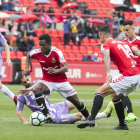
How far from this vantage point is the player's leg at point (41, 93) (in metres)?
6.39

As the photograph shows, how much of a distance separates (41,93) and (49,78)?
360mm

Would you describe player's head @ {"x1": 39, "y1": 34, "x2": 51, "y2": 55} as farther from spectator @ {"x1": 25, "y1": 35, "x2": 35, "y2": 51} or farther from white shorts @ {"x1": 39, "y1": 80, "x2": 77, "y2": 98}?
spectator @ {"x1": 25, "y1": 35, "x2": 35, "y2": 51}

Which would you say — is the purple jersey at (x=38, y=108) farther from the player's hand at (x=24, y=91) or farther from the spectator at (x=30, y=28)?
the spectator at (x=30, y=28)

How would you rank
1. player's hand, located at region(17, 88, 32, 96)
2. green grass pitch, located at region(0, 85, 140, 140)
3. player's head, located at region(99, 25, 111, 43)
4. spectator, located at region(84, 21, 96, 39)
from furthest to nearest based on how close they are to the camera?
spectator, located at region(84, 21, 96, 39), player's hand, located at region(17, 88, 32, 96), player's head, located at region(99, 25, 111, 43), green grass pitch, located at region(0, 85, 140, 140)

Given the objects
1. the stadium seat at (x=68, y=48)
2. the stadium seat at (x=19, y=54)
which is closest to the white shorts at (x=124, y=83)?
the stadium seat at (x=19, y=54)

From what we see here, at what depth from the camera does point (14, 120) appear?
719 centimetres

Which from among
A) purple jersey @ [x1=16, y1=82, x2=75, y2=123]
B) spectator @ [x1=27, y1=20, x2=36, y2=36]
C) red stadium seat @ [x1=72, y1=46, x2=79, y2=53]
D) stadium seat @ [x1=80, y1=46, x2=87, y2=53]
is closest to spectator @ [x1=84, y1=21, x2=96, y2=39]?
stadium seat @ [x1=80, y1=46, x2=87, y2=53]

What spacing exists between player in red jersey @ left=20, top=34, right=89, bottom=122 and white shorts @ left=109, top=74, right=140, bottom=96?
96 centimetres

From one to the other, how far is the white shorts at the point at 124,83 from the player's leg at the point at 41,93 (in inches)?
52.2

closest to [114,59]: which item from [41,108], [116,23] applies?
[41,108]

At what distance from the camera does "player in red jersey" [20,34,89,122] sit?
21.0 ft

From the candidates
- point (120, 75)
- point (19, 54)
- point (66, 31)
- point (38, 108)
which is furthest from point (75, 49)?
point (120, 75)

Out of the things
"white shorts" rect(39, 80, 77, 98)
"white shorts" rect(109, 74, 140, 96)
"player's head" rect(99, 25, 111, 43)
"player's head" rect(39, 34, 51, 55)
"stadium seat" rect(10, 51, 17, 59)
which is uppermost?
"player's head" rect(99, 25, 111, 43)

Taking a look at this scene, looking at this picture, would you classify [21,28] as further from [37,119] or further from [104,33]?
[104,33]
